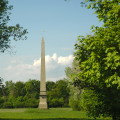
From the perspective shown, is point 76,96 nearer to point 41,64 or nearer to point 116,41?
point 41,64

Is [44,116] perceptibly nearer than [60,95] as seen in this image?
Yes

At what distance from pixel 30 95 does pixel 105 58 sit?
90.5 m

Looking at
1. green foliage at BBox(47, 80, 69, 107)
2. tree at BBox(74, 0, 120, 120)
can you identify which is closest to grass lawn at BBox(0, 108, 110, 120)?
tree at BBox(74, 0, 120, 120)

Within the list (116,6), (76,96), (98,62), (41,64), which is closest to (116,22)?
(116,6)

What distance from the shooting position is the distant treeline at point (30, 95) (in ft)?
260

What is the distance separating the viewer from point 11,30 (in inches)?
984

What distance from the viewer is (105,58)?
1159 cm

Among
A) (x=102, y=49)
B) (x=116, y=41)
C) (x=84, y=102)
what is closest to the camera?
(x=116, y=41)

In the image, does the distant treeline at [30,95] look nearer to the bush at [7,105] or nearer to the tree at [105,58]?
the bush at [7,105]

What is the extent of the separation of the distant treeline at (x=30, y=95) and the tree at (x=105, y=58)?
44.0 m

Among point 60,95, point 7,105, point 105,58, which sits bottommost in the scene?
point 7,105

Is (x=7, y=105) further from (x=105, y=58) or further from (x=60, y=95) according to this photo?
(x=105, y=58)

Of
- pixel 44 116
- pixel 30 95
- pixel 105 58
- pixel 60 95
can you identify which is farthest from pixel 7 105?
pixel 105 58

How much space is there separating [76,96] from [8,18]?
2885cm
